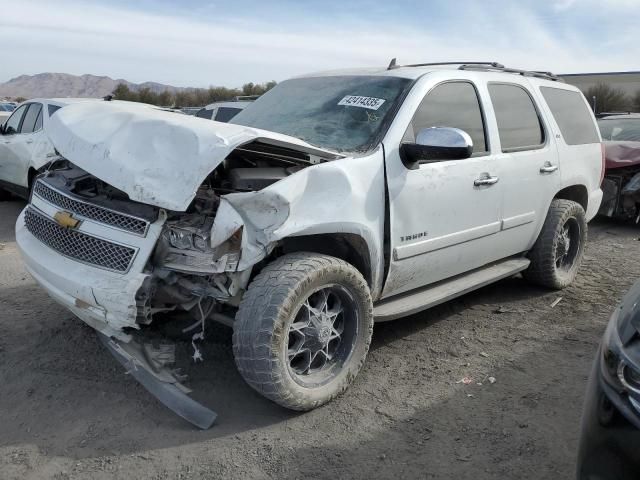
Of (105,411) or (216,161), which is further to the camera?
(105,411)

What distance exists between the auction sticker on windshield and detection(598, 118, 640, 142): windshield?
6990 millimetres

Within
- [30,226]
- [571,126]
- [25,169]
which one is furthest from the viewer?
[25,169]

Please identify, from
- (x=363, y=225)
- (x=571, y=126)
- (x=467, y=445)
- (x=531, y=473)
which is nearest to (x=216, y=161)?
(x=363, y=225)

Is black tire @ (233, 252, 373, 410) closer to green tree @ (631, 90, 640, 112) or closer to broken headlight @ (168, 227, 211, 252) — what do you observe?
broken headlight @ (168, 227, 211, 252)

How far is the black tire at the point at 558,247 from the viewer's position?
5.14 metres

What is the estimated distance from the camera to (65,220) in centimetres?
320

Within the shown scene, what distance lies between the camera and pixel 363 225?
3357mm

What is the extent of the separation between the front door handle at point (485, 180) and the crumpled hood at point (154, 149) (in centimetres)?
126

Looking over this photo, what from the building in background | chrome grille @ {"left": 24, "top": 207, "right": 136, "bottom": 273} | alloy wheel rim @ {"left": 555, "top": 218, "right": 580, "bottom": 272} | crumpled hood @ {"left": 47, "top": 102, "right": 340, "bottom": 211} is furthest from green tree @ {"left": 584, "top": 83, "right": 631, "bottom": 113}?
chrome grille @ {"left": 24, "top": 207, "right": 136, "bottom": 273}

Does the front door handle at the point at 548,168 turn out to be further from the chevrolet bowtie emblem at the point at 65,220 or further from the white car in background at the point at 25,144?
the white car in background at the point at 25,144

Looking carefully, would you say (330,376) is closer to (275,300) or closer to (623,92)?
(275,300)

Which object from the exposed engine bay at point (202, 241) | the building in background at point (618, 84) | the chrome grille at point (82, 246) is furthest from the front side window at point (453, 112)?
the building in background at point (618, 84)

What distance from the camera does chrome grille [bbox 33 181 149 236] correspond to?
3.01m

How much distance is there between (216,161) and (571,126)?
390 cm
